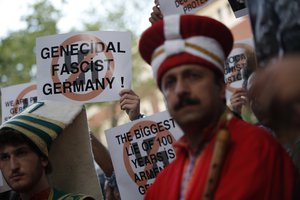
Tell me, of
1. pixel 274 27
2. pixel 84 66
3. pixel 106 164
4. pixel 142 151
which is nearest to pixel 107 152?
pixel 106 164

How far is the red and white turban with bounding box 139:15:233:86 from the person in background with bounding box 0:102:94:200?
1221 millimetres

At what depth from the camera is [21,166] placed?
11.0ft

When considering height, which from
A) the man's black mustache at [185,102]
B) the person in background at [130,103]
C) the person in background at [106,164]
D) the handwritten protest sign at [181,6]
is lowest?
the person in background at [106,164]

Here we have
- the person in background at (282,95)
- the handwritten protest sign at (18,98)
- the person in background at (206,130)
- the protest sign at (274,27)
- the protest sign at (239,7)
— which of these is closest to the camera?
the person in background at (282,95)

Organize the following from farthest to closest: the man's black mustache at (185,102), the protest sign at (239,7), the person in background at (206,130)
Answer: the protest sign at (239,7), the man's black mustache at (185,102), the person in background at (206,130)

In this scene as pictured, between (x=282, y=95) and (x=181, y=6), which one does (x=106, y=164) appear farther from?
(x=282, y=95)

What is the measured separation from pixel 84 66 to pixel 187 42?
6.74 ft

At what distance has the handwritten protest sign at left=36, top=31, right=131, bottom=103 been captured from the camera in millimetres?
Answer: 4234

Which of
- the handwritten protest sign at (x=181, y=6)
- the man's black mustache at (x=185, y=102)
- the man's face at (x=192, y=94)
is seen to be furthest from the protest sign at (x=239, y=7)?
the man's black mustache at (x=185, y=102)

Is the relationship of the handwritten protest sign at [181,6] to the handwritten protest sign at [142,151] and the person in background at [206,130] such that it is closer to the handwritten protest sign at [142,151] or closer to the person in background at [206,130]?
the handwritten protest sign at [142,151]

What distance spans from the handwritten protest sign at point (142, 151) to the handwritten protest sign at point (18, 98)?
1481mm

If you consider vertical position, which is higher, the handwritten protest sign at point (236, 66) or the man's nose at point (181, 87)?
the handwritten protest sign at point (236, 66)

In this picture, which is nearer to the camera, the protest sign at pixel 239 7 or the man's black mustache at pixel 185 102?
the man's black mustache at pixel 185 102

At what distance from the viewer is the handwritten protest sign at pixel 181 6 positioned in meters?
4.05
